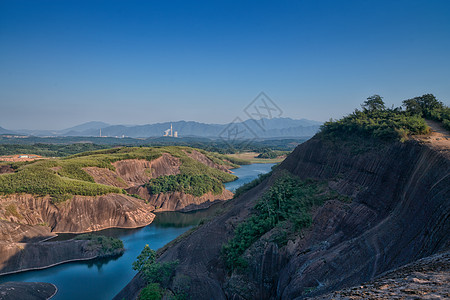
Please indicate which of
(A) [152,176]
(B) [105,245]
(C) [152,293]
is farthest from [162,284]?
(A) [152,176]

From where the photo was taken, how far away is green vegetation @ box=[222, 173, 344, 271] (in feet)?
63.1

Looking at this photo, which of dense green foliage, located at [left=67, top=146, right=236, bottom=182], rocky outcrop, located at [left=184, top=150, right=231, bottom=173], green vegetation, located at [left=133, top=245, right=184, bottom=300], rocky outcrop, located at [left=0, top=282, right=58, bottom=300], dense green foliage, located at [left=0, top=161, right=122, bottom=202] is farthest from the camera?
rocky outcrop, located at [left=184, top=150, right=231, bottom=173]

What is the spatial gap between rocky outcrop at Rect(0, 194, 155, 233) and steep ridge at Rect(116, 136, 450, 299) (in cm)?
3012

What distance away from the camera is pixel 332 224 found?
57.8 feet

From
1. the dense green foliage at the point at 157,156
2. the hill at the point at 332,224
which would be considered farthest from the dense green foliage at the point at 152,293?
the dense green foliage at the point at 157,156

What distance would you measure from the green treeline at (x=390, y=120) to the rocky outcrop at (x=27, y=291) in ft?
105

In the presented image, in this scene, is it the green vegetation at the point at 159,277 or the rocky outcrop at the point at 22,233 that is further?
the rocky outcrop at the point at 22,233

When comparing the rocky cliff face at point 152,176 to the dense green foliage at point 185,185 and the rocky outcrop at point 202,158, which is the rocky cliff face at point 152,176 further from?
the rocky outcrop at point 202,158

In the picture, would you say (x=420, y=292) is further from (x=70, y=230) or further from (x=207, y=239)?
(x=70, y=230)

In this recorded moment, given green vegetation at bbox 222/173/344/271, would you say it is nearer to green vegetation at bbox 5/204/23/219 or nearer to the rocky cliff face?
green vegetation at bbox 5/204/23/219

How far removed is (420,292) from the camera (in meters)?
6.40

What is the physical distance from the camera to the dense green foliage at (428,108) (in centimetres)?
2108

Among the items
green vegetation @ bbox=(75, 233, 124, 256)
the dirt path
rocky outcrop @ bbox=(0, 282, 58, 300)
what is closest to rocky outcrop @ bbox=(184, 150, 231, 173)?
green vegetation @ bbox=(75, 233, 124, 256)

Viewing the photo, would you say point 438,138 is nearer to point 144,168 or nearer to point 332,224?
point 332,224
